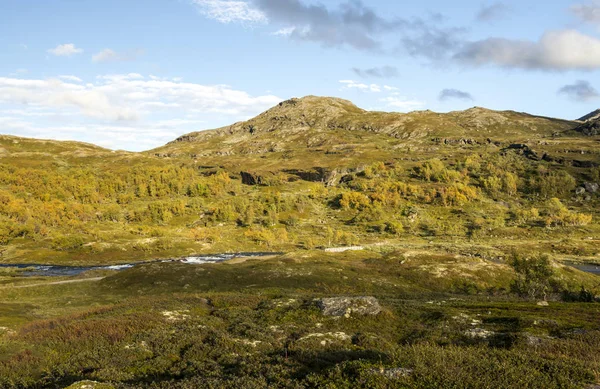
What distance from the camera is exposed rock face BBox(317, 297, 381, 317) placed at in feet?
121

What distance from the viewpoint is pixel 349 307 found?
3747 centimetres

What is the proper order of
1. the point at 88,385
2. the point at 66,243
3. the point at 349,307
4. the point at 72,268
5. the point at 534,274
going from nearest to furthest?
the point at 88,385 → the point at 349,307 → the point at 534,274 → the point at 72,268 → the point at 66,243

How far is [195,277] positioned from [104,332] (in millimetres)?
52204

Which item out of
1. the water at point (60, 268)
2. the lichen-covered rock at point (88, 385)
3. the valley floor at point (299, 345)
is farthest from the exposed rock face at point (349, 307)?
the water at point (60, 268)

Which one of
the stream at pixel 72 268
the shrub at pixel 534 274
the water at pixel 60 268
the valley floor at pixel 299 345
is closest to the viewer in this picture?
the valley floor at pixel 299 345

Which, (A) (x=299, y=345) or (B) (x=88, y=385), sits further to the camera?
(A) (x=299, y=345)

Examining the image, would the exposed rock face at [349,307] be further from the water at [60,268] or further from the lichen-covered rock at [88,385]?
the water at [60,268]

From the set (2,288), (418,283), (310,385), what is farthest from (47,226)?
(310,385)

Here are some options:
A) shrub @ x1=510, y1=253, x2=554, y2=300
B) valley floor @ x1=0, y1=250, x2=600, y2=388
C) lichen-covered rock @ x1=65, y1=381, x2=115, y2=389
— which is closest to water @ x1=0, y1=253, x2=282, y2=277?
valley floor @ x1=0, y1=250, x2=600, y2=388

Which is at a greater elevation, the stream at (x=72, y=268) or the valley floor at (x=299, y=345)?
the valley floor at (x=299, y=345)

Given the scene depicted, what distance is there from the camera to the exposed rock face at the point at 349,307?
36844mm

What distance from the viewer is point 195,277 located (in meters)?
82.2

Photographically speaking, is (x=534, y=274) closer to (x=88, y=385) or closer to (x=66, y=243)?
(x=88, y=385)

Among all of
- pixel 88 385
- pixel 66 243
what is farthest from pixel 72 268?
pixel 88 385
